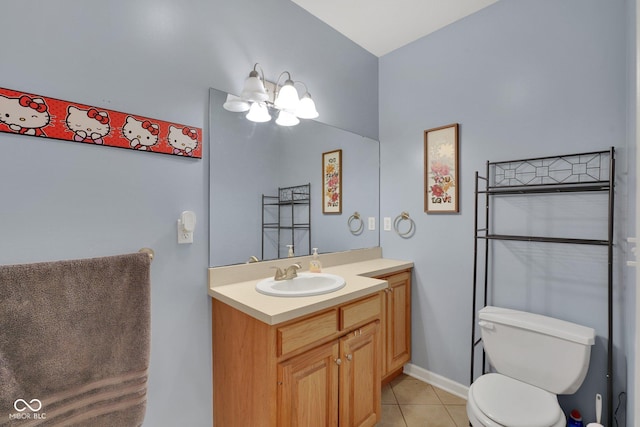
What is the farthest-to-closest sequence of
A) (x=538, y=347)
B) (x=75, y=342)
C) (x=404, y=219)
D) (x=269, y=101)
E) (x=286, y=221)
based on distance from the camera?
(x=404, y=219) < (x=286, y=221) < (x=269, y=101) < (x=538, y=347) < (x=75, y=342)

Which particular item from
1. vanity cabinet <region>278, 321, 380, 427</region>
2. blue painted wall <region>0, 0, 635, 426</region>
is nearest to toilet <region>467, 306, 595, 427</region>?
blue painted wall <region>0, 0, 635, 426</region>

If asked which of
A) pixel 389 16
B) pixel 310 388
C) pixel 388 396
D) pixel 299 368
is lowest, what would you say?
pixel 388 396

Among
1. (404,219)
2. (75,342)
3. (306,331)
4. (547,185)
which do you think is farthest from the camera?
(404,219)

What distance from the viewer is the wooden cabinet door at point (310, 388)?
1206 millimetres

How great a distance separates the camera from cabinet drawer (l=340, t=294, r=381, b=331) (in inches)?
57.3

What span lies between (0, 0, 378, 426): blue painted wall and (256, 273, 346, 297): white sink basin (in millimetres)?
338

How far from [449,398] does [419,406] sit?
0.84ft

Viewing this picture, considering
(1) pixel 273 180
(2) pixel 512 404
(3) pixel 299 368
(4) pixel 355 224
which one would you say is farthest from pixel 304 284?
(2) pixel 512 404

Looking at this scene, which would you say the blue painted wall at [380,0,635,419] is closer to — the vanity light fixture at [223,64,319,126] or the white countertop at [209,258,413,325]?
the white countertop at [209,258,413,325]

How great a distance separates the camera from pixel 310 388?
131 cm

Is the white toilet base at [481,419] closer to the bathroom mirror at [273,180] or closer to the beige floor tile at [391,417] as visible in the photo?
the beige floor tile at [391,417]

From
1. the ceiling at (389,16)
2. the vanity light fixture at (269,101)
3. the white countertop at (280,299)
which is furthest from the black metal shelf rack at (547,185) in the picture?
the vanity light fixture at (269,101)

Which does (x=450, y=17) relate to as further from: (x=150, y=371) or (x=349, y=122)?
(x=150, y=371)

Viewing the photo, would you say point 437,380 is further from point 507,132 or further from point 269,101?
point 269,101
